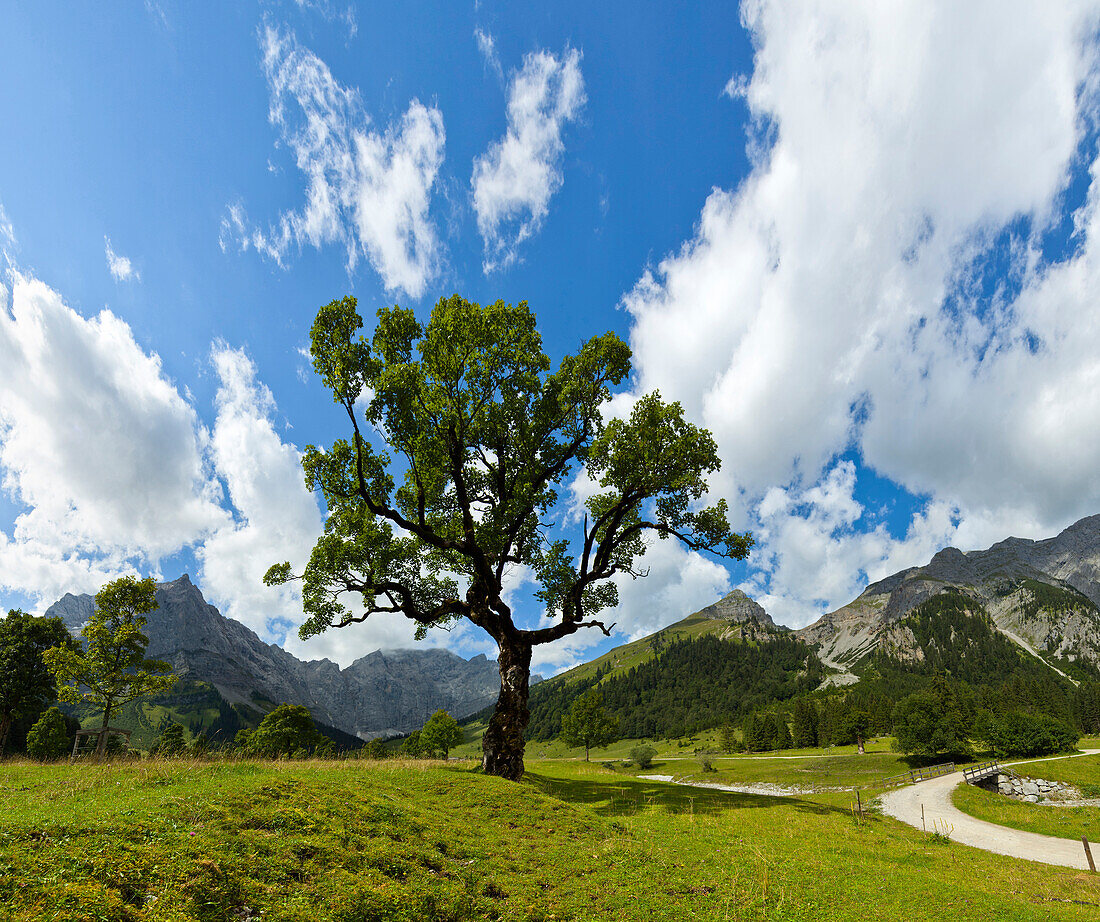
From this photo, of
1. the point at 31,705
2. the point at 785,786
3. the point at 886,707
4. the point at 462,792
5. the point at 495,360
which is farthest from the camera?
the point at 886,707

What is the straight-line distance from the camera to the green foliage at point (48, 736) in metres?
54.2

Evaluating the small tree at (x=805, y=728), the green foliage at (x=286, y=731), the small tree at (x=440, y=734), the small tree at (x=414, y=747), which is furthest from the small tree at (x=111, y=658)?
the small tree at (x=805, y=728)

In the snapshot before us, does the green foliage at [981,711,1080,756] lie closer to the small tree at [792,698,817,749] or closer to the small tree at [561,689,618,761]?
the small tree at [792,698,817,749]

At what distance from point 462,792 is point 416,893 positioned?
28.3ft

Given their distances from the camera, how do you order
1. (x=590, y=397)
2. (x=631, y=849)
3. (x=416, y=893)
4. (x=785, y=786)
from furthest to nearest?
(x=785, y=786)
(x=590, y=397)
(x=631, y=849)
(x=416, y=893)

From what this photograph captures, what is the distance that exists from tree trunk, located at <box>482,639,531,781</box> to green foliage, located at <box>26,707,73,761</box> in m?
62.8

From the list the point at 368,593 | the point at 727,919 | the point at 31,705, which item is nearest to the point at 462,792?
the point at 727,919

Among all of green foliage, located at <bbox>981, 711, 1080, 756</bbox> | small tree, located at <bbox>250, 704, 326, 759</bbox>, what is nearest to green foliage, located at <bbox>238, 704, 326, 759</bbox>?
small tree, located at <bbox>250, 704, 326, 759</bbox>

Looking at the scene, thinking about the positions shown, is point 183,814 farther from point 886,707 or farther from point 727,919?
point 886,707

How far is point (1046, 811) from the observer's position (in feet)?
140

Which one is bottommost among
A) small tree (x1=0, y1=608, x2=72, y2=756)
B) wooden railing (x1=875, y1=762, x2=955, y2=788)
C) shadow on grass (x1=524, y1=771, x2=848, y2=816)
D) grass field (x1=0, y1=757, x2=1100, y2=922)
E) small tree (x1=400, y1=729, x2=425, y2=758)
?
small tree (x1=400, y1=729, x2=425, y2=758)

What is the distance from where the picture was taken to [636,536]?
2555cm

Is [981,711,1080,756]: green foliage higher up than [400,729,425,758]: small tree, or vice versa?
[981,711,1080,756]: green foliage

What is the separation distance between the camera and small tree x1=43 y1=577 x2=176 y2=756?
27234 mm
